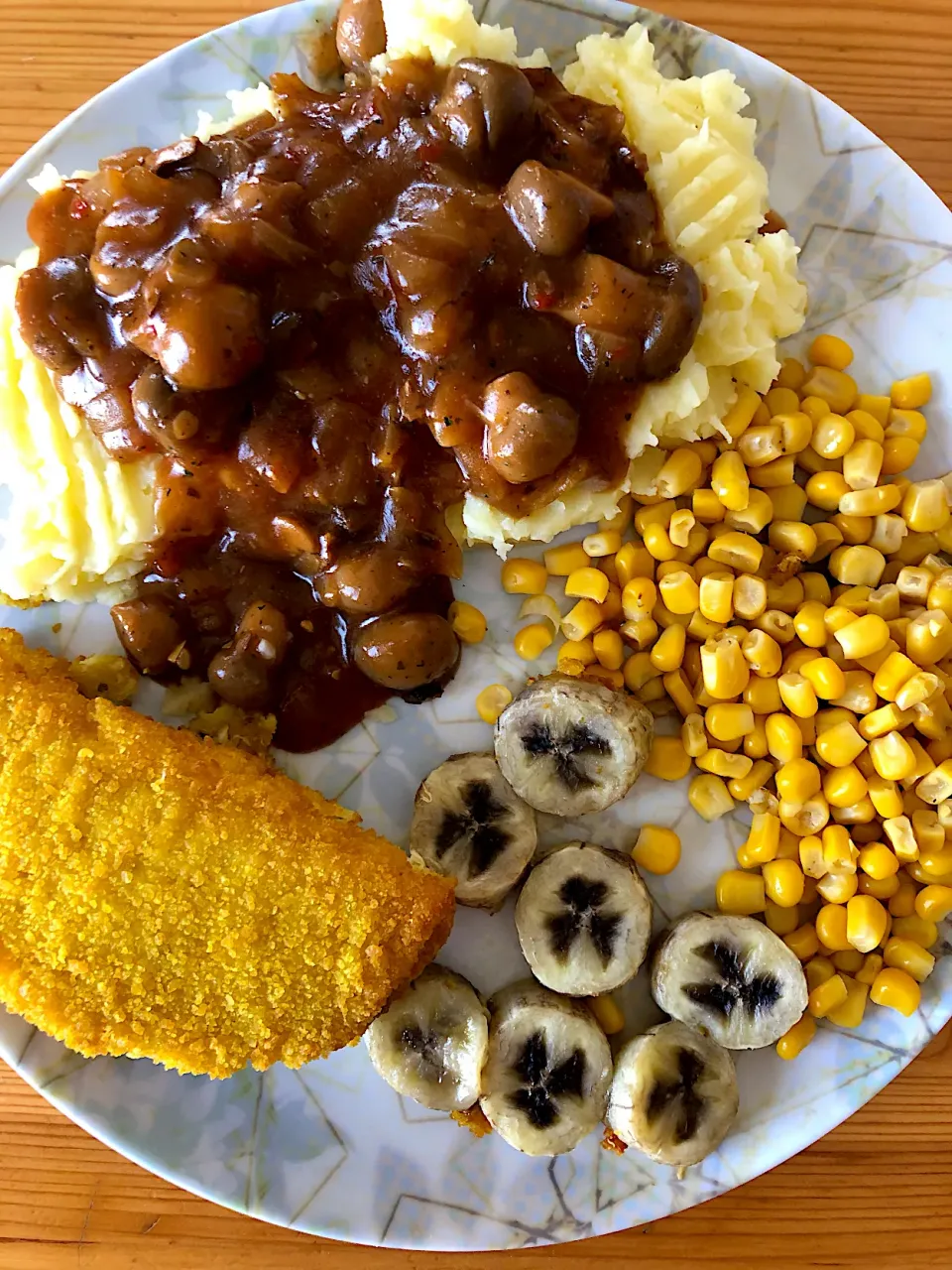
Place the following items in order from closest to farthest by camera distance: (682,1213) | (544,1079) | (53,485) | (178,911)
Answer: (178,911)
(53,485)
(544,1079)
(682,1213)

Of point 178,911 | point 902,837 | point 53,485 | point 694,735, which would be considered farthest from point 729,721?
point 53,485

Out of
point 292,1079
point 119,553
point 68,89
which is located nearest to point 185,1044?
point 292,1079

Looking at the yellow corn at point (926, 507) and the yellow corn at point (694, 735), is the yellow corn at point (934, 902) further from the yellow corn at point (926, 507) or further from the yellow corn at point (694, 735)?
the yellow corn at point (926, 507)

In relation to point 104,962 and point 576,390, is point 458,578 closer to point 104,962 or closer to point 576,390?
point 576,390

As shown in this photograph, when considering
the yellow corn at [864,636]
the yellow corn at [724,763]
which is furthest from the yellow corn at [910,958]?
the yellow corn at [864,636]

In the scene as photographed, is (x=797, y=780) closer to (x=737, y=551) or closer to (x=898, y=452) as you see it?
(x=737, y=551)

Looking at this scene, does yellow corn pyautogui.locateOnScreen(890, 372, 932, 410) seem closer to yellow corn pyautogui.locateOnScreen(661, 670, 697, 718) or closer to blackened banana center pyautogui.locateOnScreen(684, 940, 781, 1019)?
yellow corn pyautogui.locateOnScreen(661, 670, 697, 718)

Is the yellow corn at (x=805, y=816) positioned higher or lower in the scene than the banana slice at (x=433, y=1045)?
higher
